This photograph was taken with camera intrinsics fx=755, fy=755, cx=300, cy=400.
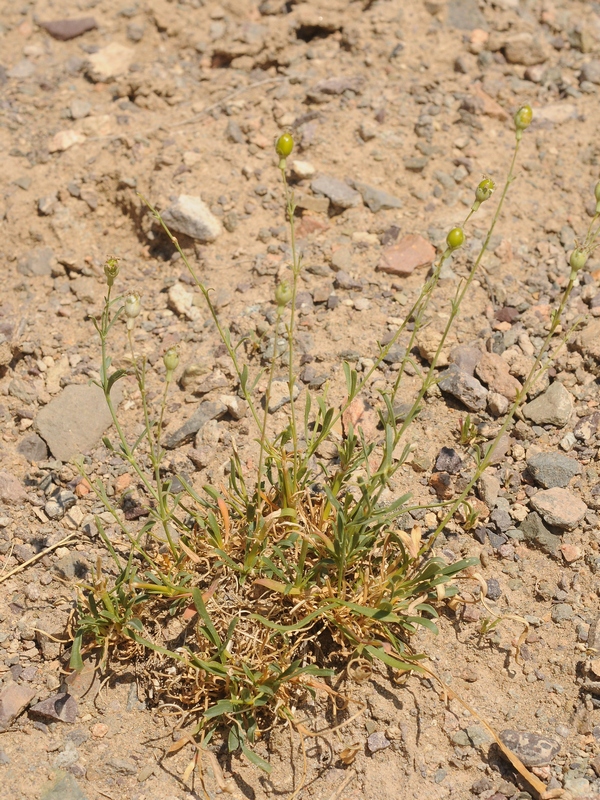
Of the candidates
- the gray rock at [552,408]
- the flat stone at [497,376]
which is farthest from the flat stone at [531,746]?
the flat stone at [497,376]

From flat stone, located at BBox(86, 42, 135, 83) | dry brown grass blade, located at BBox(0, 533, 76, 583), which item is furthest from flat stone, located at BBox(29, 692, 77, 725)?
flat stone, located at BBox(86, 42, 135, 83)

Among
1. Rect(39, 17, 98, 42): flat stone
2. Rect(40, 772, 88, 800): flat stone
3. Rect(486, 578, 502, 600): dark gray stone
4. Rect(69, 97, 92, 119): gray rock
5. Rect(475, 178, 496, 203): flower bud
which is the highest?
Rect(475, 178, 496, 203): flower bud

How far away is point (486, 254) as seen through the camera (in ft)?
12.6

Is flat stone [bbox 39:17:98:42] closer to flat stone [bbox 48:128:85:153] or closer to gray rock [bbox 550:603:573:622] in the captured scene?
flat stone [bbox 48:128:85:153]

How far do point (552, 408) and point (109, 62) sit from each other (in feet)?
11.3

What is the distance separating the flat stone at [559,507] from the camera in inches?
116

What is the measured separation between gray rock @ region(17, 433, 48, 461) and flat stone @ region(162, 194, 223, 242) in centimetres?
132

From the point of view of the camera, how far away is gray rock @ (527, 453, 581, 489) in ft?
10.1

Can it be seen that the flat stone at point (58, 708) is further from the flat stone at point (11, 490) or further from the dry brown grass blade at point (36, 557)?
the flat stone at point (11, 490)

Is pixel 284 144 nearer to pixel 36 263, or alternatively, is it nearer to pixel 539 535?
pixel 539 535

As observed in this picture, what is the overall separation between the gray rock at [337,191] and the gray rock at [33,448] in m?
1.91

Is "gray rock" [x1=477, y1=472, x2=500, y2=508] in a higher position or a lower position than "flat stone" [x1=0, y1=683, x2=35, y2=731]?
higher

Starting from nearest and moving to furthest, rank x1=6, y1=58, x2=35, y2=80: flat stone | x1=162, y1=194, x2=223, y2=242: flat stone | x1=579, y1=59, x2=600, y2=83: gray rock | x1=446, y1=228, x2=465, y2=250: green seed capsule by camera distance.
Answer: x1=446, y1=228, x2=465, y2=250: green seed capsule → x1=162, y1=194, x2=223, y2=242: flat stone → x1=579, y1=59, x2=600, y2=83: gray rock → x1=6, y1=58, x2=35, y2=80: flat stone

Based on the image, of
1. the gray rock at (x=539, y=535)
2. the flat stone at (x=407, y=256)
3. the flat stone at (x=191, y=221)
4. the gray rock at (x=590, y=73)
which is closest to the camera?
the gray rock at (x=539, y=535)
